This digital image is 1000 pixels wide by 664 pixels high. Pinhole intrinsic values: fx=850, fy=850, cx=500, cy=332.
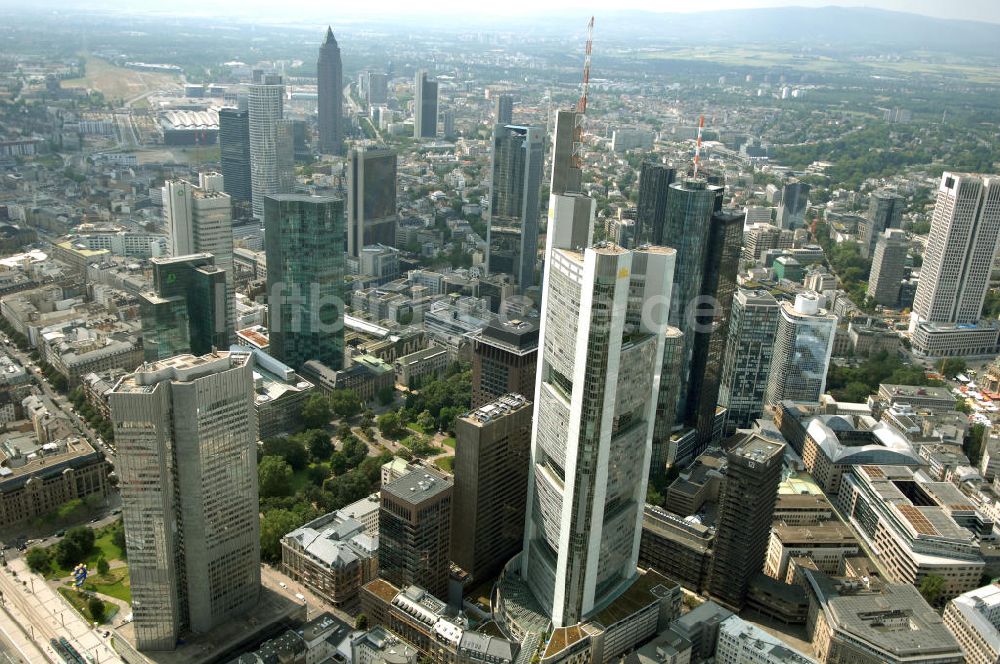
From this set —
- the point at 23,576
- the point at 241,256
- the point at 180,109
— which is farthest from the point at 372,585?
the point at 180,109

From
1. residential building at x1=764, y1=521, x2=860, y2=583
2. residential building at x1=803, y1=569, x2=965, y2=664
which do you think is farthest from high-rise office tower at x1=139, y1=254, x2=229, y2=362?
residential building at x1=803, y1=569, x2=965, y2=664

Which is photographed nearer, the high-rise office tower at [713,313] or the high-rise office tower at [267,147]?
the high-rise office tower at [713,313]

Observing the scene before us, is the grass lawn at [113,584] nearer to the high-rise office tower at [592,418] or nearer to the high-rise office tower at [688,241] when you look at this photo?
the high-rise office tower at [592,418]

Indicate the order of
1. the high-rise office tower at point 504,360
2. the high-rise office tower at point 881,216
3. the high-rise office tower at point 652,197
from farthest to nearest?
the high-rise office tower at point 881,216
the high-rise office tower at point 652,197
the high-rise office tower at point 504,360

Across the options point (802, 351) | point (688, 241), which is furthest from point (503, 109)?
point (688, 241)

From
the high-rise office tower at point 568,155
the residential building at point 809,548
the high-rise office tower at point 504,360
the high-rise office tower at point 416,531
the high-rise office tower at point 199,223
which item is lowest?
the residential building at point 809,548

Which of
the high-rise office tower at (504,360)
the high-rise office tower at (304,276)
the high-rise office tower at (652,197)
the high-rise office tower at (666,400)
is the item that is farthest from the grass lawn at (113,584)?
the high-rise office tower at (652,197)
